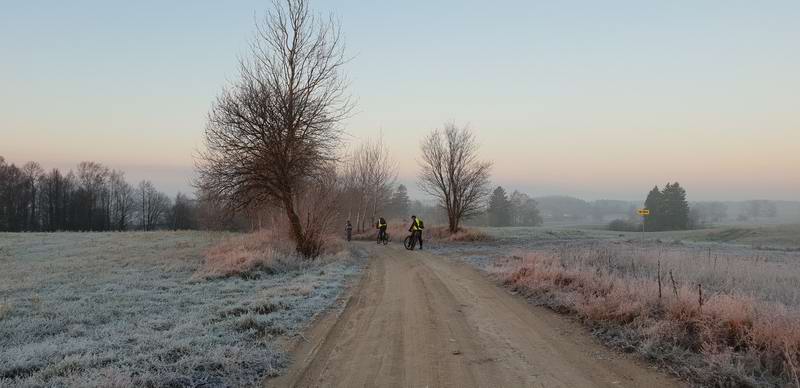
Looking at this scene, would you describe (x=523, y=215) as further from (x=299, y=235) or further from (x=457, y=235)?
(x=299, y=235)

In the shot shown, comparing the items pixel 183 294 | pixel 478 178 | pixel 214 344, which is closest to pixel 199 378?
pixel 214 344

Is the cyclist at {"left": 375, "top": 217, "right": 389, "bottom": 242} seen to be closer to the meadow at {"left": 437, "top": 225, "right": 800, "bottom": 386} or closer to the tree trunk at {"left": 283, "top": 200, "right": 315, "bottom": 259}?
the tree trunk at {"left": 283, "top": 200, "right": 315, "bottom": 259}

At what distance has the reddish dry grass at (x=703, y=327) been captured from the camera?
5492 millimetres

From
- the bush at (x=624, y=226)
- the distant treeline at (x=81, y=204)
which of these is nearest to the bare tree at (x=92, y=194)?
the distant treeline at (x=81, y=204)

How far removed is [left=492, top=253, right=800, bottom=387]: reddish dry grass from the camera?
549 cm

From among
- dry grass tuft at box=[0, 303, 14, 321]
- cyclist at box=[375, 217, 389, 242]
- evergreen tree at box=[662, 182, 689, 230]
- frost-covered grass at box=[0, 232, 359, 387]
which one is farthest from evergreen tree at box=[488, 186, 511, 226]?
dry grass tuft at box=[0, 303, 14, 321]

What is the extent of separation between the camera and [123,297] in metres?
11.2

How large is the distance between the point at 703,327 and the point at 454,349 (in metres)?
3.58

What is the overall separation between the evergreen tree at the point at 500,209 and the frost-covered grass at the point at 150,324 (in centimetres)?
8101

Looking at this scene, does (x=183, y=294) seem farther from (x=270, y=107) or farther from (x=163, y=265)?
(x=270, y=107)

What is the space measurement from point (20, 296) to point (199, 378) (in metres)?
9.29

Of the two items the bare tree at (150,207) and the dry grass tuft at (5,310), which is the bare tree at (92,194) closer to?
the bare tree at (150,207)

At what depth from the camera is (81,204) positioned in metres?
79.7

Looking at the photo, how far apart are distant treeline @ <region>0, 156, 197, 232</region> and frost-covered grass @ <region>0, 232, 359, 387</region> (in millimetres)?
49926
